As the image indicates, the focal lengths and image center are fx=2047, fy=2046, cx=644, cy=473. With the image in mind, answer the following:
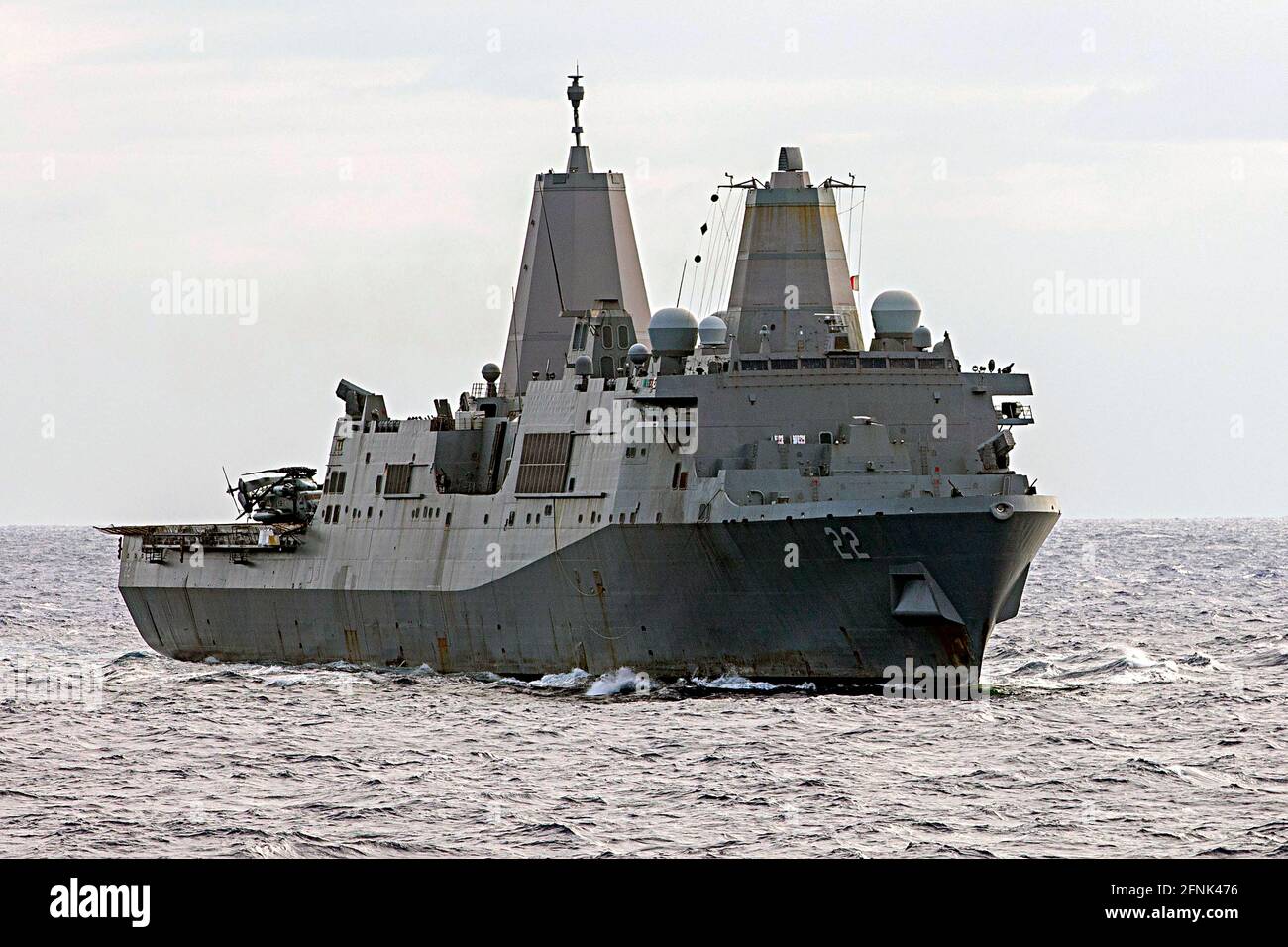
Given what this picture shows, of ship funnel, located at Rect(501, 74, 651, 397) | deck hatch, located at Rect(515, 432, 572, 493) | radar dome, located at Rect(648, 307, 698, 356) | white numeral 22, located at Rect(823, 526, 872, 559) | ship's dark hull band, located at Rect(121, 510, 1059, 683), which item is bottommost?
ship's dark hull band, located at Rect(121, 510, 1059, 683)

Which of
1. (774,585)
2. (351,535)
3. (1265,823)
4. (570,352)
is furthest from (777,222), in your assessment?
(1265,823)

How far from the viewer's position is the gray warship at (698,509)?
30.5 metres

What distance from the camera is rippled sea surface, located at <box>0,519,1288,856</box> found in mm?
20641

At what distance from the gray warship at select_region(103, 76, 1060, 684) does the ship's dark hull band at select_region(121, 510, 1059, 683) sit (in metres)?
0.04

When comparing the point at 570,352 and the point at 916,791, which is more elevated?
the point at 570,352

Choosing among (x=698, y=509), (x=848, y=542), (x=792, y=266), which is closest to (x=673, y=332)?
(x=792, y=266)

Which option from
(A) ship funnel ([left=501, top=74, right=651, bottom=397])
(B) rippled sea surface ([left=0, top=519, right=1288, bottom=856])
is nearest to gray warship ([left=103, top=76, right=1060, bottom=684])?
(B) rippled sea surface ([left=0, top=519, right=1288, bottom=856])

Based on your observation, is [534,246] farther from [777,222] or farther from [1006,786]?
[1006,786]

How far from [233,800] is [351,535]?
17834mm

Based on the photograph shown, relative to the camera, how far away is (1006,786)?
2312 cm

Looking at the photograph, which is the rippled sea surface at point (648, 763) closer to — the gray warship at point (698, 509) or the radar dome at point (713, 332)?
the gray warship at point (698, 509)

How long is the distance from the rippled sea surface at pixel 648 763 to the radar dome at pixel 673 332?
574cm

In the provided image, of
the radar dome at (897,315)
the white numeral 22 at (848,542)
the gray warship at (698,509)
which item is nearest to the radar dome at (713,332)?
the gray warship at (698,509)

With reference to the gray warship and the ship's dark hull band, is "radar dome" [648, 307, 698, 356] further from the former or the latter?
the ship's dark hull band
